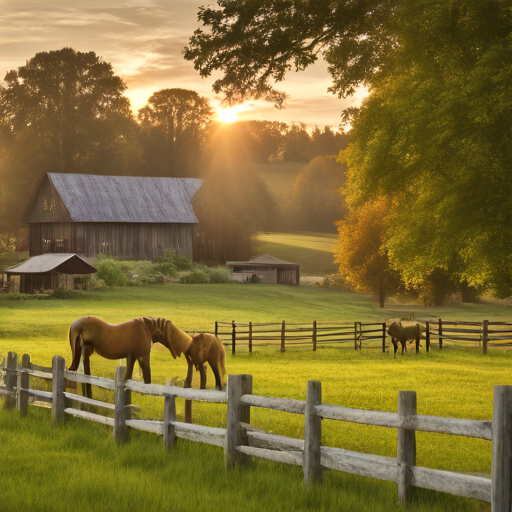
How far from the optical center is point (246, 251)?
80.8 metres

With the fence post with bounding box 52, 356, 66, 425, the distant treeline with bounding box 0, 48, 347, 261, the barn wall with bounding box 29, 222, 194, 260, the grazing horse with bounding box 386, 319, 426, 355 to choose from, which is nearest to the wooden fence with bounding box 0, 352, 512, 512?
the fence post with bounding box 52, 356, 66, 425

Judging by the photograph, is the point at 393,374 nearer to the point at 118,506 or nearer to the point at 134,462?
the point at 134,462

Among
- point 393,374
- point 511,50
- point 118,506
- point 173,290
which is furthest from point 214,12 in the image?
point 173,290

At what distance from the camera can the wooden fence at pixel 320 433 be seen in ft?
22.5

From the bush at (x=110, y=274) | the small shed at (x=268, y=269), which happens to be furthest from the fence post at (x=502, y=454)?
the small shed at (x=268, y=269)

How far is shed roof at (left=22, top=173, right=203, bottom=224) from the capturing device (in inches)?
2872

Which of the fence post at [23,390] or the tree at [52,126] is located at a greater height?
the tree at [52,126]

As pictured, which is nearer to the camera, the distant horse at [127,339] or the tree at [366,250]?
the distant horse at [127,339]

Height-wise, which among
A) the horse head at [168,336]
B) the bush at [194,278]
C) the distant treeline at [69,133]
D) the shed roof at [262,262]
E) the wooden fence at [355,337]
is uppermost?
the distant treeline at [69,133]

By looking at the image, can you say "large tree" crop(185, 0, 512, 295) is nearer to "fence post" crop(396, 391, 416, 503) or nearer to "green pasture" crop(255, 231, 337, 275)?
"fence post" crop(396, 391, 416, 503)

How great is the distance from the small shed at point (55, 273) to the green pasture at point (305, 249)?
143 ft

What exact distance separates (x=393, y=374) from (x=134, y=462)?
51.4 feet

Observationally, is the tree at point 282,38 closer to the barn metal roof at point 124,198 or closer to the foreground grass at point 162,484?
the foreground grass at point 162,484

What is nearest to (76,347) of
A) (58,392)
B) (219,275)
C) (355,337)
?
(58,392)
